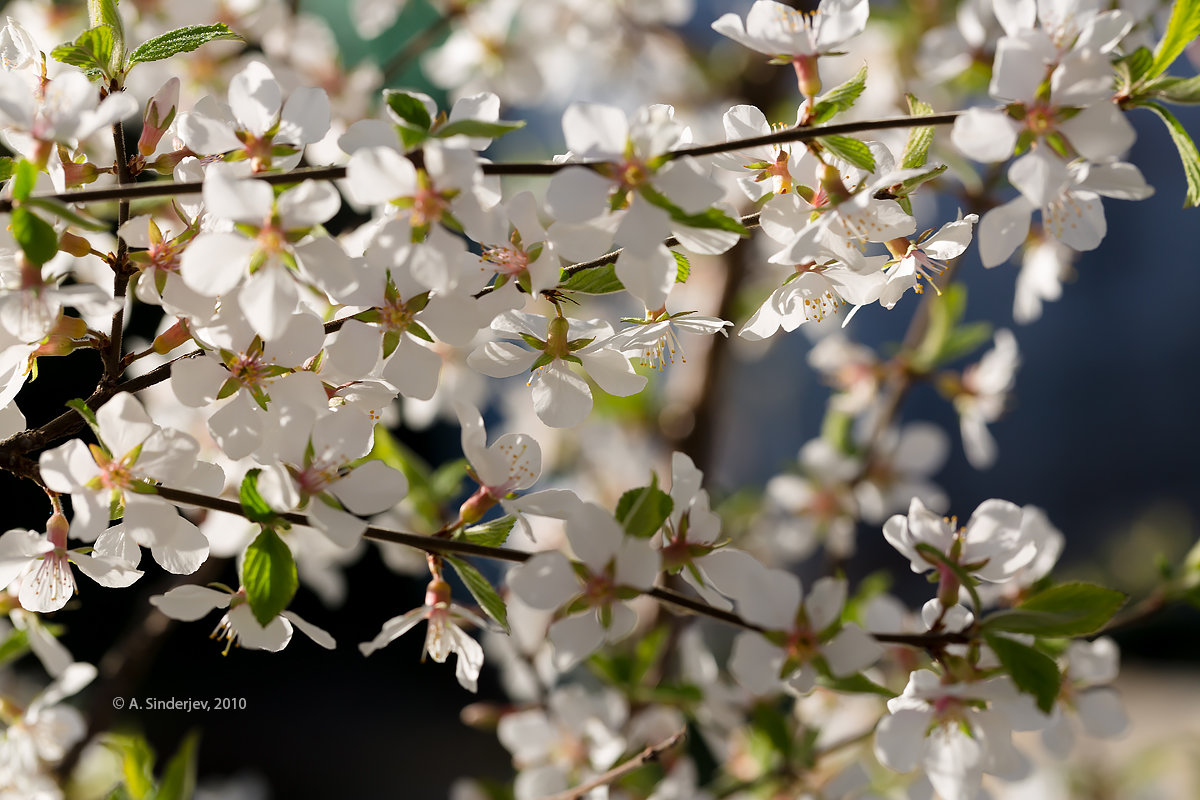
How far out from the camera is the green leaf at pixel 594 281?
0.49 meters

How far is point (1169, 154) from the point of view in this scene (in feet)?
15.4

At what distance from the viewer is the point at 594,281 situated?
19.7 inches

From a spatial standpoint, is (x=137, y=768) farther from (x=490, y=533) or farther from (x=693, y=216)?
(x=693, y=216)

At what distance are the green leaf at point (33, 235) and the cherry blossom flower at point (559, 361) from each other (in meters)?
0.21

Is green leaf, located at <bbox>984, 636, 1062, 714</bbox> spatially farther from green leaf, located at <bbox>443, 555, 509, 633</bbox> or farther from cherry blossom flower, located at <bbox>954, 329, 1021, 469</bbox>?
cherry blossom flower, located at <bbox>954, 329, 1021, 469</bbox>

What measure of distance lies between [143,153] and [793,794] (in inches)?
29.8

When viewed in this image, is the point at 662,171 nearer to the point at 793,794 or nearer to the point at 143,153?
the point at 143,153

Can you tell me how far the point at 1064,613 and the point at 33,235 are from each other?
20.4 inches

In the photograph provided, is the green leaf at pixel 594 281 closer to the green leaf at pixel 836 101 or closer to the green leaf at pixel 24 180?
the green leaf at pixel 836 101

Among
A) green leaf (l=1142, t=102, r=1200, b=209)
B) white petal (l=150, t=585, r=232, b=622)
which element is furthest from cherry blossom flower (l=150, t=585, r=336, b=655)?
green leaf (l=1142, t=102, r=1200, b=209)

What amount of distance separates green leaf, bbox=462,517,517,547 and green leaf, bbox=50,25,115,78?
1.01ft

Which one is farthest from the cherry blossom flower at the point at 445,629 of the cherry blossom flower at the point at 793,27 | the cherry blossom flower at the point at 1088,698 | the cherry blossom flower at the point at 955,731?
the cherry blossom flower at the point at 1088,698

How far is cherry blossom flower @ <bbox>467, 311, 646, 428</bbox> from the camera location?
52 cm

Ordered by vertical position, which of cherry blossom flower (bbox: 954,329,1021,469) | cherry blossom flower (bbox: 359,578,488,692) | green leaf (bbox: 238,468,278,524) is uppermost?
green leaf (bbox: 238,468,278,524)
